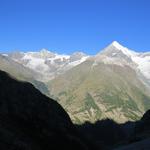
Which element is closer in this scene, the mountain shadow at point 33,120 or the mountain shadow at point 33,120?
the mountain shadow at point 33,120

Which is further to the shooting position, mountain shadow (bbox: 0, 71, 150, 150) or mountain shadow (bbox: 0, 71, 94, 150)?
mountain shadow (bbox: 0, 71, 94, 150)

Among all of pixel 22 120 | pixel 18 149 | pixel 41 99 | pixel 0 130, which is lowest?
pixel 18 149

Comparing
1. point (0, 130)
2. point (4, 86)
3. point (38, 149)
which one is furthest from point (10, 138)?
point (4, 86)

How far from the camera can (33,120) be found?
81125 millimetres

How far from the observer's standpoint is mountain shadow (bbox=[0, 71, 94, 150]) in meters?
73.7

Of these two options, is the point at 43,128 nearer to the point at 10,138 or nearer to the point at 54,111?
the point at 54,111

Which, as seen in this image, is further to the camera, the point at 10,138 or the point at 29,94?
the point at 29,94

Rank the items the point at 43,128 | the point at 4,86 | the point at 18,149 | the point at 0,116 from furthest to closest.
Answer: the point at 4,86, the point at 43,128, the point at 0,116, the point at 18,149

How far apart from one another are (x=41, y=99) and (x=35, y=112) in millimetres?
8323

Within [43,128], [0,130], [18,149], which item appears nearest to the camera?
[18,149]

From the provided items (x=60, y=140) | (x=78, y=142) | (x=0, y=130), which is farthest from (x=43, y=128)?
(x=0, y=130)

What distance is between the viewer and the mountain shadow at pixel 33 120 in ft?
242

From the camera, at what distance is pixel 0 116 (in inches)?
2928

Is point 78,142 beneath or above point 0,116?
beneath
